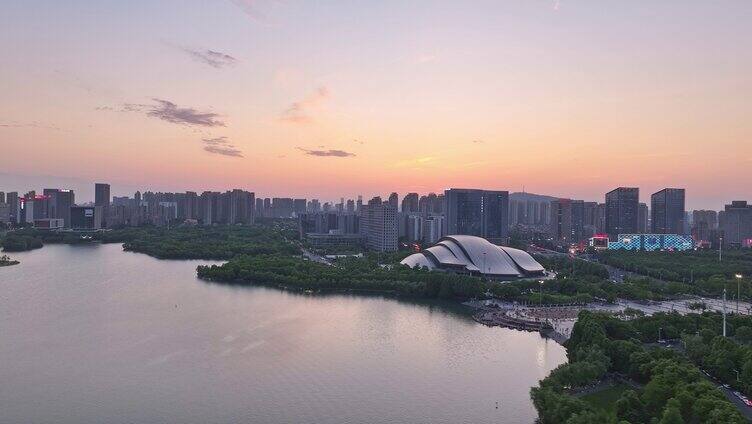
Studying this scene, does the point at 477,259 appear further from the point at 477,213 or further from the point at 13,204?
the point at 13,204

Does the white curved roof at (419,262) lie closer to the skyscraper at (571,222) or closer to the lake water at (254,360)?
the lake water at (254,360)

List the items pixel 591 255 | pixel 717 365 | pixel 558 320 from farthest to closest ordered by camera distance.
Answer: pixel 591 255, pixel 558 320, pixel 717 365

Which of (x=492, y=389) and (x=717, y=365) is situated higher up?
(x=717, y=365)

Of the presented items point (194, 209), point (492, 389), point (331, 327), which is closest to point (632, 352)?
point (492, 389)

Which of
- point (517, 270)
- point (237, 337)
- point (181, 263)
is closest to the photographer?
point (237, 337)

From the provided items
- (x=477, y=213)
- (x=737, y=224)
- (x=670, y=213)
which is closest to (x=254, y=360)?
(x=477, y=213)

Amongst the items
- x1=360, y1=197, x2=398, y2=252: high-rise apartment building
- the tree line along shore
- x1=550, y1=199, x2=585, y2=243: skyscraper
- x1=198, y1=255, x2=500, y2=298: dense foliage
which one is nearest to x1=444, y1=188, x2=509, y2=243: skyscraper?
x1=360, y1=197, x2=398, y2=252: high-rise apartment building

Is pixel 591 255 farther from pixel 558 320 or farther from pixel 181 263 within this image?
pixel 181 263

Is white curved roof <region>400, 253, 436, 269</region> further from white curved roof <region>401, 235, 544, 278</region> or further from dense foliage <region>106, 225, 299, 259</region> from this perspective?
dense foliage <region>106, 225, 299, 259</region>
